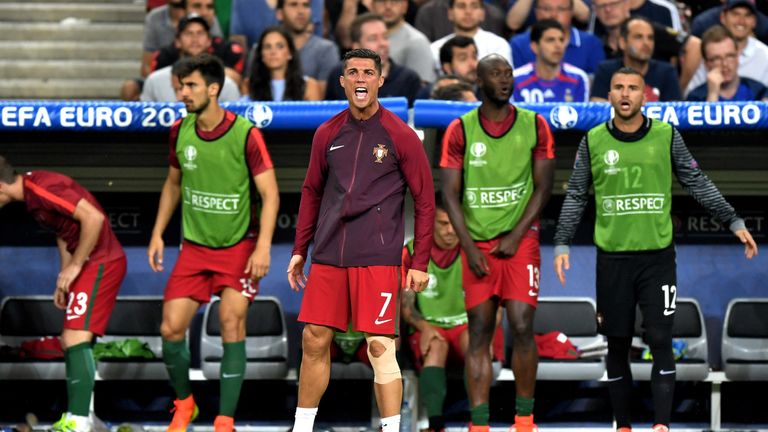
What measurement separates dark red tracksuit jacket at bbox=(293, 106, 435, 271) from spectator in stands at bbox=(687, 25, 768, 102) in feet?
12.1

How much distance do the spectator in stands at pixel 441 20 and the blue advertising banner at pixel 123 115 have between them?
2801 millimetres

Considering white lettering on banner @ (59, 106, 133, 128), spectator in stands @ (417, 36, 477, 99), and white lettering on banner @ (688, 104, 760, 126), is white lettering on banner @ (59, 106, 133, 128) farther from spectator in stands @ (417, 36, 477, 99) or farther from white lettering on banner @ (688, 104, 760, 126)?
white lettering on banner @ (688, 104, 760, 126)

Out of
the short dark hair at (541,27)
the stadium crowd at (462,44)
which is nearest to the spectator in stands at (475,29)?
the stadium crowd at (462,44)

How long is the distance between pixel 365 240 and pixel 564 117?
2287 millimetres

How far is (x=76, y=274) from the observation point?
7797 millimetres

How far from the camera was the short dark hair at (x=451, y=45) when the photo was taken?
9508 mm

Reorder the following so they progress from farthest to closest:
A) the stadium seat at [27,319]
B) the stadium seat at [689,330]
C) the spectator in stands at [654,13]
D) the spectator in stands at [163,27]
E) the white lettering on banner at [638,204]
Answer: the spectator in stands at [654,13] < the spectator in stands at [163,27] < the stadium seat at [27,319] < the stadium seat at [689,330] < the white lettering on banner at [638,204]

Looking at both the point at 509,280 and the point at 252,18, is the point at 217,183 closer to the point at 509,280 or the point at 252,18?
the point at 509,280

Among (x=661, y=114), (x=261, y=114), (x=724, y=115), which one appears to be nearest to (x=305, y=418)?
(x=261, y=114)

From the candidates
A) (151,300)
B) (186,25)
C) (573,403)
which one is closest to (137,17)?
(186,25)

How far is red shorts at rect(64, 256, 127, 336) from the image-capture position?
25.7 feet

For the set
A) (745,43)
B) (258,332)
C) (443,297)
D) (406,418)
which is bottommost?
(406,418)

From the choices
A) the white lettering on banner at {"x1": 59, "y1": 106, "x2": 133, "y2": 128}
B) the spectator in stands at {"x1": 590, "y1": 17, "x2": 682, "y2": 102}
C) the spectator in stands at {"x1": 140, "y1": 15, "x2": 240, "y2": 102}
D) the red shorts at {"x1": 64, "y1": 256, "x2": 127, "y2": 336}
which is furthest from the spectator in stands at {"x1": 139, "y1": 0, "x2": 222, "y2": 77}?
the spectator in stands at {"x1": 590, "y1": 17, "x2": 682, "y2": 102}

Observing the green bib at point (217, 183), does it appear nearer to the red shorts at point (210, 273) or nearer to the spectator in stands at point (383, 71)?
the red shorts at point (210, 273)
